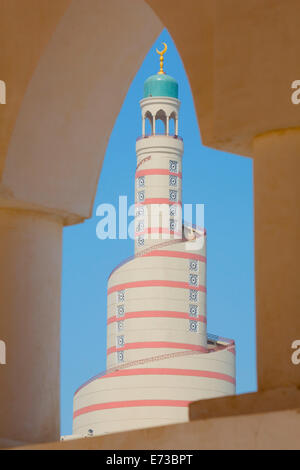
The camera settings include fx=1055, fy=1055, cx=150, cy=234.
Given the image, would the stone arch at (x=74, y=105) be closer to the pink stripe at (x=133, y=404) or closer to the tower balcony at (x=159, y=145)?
the pink stripe at (x=133, y=404)

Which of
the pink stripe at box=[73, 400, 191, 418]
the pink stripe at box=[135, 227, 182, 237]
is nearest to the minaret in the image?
the pink stripe at box=[73, 400, 191, 418]

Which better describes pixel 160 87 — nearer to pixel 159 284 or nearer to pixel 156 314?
pixel 159 284

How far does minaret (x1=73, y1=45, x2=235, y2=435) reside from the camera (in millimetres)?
35500

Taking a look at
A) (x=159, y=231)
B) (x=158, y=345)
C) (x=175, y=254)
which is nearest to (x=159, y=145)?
(x=159, y=231)

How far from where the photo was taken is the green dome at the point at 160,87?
125 ft

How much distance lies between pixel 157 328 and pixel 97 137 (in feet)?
102

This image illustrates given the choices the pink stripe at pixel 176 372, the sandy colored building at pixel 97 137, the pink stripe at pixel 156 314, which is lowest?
the sandy colored building at pixel 97 137

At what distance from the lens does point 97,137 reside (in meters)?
5.34

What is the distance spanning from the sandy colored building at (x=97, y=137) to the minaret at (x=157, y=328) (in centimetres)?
3005

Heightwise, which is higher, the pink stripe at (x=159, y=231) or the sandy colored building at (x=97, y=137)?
the pink stripe at (x=159, y=231)

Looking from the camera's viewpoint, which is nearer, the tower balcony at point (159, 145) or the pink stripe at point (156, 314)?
the pink stripe at point (156, 314)

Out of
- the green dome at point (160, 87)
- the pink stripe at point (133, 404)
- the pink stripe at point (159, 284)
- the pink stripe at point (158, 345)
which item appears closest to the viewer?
the pink stripe at point (133, 404)

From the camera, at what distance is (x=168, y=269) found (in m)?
36.5

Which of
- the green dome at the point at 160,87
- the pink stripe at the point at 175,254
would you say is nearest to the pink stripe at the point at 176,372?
→ the pink stripe at the point at 175,254
